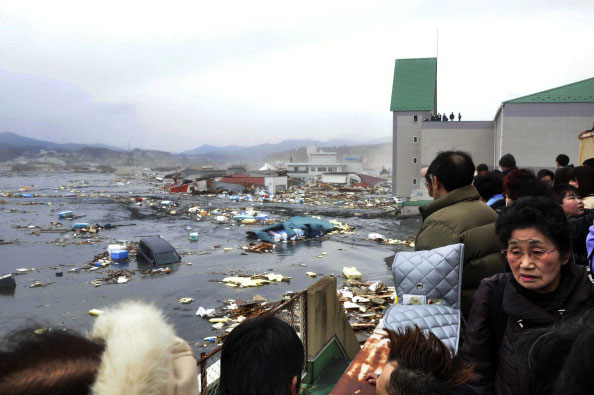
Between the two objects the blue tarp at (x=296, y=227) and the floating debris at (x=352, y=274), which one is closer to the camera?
the floating debris at (x=352, y=274)

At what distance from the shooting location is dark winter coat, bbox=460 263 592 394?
5.99ft

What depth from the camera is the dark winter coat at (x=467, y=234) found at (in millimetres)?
2686

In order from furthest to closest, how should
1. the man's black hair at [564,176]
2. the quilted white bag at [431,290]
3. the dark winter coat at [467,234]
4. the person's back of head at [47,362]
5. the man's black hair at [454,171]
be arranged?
the man's black hair at [564,176], the man's black hair at [454,171], the dark winter coat at [467,234], the quilted white bag at [431,290], the person's back of head at [47,362]

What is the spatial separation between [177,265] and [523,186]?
1072cm

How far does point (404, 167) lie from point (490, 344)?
3113 cm

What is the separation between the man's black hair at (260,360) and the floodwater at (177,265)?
53cm

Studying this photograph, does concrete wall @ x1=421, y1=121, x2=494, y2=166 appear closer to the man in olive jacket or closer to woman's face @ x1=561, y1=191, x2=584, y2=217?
woman's face @ x1=561, y1=191, x2=584, y2=217

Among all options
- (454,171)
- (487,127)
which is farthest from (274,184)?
(454,171)

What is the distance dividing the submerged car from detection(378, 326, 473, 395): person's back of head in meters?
11.7

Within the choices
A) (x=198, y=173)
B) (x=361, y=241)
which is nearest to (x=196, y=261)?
(x=361, y=241)

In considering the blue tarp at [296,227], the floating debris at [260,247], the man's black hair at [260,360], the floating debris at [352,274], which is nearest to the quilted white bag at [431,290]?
the man's black hair at [260,360]

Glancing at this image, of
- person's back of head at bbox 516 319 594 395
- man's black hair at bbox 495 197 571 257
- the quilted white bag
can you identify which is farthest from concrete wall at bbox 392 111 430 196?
person's back of head at bbox 516 319 594 395

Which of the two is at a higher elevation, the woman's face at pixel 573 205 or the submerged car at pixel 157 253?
the woman's face at pixel 573 205

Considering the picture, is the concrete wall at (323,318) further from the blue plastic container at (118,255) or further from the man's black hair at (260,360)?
the blue plastic container at (118,255)
